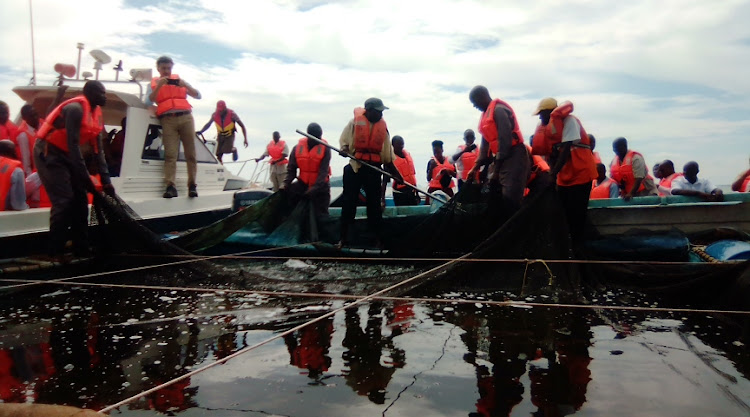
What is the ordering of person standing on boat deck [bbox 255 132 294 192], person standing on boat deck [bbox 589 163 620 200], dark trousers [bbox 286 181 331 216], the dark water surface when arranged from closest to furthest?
the dark water surface → dark trousers [bbox 286 181 331 216] → person standing on boat deck [bbox 589 163 620 200] → person standing on boat deck [bbox 255 132 294 192]

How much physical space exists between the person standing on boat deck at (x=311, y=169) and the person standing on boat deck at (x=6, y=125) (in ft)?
11.5

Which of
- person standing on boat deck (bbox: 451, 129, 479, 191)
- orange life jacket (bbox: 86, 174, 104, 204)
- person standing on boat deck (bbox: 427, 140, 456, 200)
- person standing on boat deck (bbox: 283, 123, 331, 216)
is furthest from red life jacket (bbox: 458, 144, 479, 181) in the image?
orange life jacket (bbox: 86, 174, 104, 204)

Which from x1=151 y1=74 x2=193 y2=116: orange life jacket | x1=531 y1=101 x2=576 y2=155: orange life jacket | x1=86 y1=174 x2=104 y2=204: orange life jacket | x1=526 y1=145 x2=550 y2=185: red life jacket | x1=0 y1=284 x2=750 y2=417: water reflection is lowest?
x1=0 y1=284 x2=750 y2=417: water reflection

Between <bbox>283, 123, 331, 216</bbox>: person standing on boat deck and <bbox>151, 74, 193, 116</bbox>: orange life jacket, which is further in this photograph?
<bbox>151, 74, 193, 116</bbox>: orange life jacket

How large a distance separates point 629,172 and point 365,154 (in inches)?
159

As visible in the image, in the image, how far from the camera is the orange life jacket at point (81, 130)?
5891mm

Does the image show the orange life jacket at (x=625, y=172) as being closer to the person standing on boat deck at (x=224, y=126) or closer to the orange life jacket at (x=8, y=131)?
the person standing on boat deck at (x=224, y=126)

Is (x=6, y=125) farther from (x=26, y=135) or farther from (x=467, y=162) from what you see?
(x=467, y=162)

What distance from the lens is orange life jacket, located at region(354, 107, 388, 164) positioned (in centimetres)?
662

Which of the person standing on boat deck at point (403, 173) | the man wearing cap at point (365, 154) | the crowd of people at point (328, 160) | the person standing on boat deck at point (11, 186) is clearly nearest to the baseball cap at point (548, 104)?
the crowd of people at point (328, 160)

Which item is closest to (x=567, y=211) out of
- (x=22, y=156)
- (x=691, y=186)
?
(x=691, y=186)

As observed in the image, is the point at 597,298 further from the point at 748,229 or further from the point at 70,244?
the point at 70,244

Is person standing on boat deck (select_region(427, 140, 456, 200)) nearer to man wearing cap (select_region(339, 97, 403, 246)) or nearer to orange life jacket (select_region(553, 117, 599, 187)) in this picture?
man wearing cap (select_region(339, 97, 403, 246))

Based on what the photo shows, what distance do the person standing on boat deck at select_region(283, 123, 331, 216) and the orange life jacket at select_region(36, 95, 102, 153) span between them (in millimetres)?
2176
